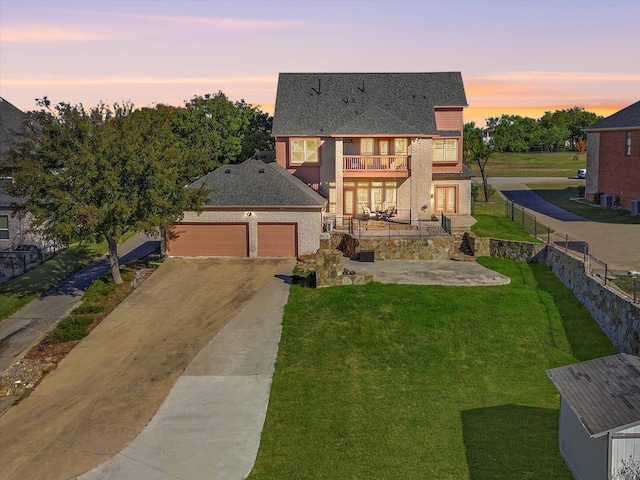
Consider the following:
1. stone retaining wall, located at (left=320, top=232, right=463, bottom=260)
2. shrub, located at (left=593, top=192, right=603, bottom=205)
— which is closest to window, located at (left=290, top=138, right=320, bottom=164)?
stone retaining wall, located at (left=320, top=232, right=463, bottom=260)

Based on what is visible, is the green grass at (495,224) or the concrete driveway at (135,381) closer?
the concrete driveway at (135,381)

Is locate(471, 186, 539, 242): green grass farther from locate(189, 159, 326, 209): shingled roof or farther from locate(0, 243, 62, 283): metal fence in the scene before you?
locate(0, 243, 62, 283): metal fence

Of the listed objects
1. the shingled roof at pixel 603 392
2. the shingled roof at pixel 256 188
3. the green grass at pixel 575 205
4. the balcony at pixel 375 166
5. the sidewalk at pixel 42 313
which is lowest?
the sidewalk at pixel 42 313

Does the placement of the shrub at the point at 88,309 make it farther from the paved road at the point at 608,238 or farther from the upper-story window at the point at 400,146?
the paved road at the point at 608,238

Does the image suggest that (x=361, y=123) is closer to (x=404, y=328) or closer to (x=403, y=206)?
(x=403, y=206)

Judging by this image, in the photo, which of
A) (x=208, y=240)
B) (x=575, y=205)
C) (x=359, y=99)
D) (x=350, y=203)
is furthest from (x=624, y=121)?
(x=208, y=240)

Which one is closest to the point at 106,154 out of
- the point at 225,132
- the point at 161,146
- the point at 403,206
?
the point at 161,146

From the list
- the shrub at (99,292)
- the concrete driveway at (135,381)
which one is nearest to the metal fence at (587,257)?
the concrete driveway at (135,381)
